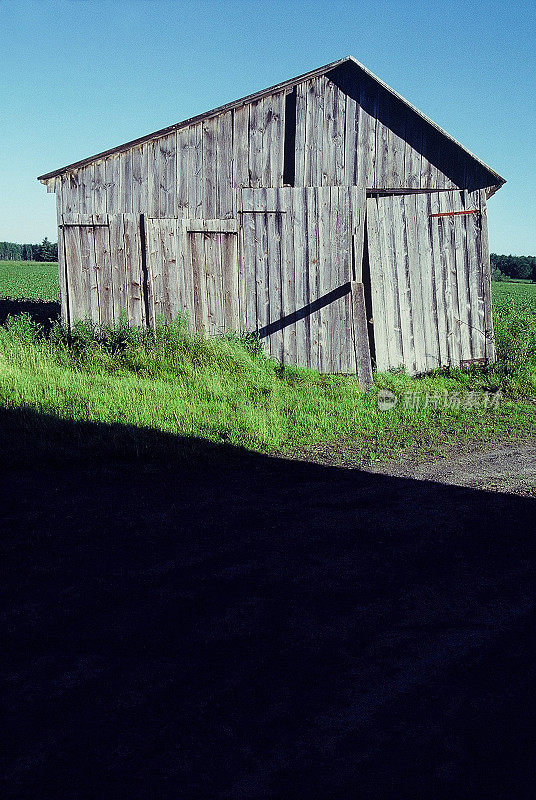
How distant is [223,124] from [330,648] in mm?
9680

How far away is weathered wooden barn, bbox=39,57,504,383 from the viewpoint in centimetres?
982

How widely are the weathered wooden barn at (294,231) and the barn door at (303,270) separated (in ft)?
0.07

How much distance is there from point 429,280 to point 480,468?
192 inches

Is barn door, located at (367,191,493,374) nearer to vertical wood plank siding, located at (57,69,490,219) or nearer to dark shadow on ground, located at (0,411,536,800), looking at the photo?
vertical wood plank siding, located at (57,69,490,219)

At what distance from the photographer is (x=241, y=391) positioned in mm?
8023

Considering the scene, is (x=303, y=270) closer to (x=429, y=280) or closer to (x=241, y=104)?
(x=429, y=280)

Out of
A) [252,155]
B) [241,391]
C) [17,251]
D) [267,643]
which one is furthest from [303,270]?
[17,251]

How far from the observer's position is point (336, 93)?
428 inches

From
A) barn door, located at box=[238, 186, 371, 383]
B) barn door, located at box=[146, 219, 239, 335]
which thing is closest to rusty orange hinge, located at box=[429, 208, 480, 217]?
barn door, located at box=[238, 186, 371, 383]

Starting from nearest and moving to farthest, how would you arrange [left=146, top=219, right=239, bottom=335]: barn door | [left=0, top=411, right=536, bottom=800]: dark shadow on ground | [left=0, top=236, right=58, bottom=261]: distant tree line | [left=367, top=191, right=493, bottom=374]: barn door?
1. [left=0, top=411, right=536, bottom=800]: dark shadow on ground
2. [left=367, top=191, right=493, bottom=374]: barn door
3. [left=146, top=219, right=239, bottom=335]: barn door
4. [left=0, top=236, right=58, bottom=261]: distant tree line

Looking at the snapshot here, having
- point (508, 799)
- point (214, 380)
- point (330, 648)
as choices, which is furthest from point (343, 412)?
point (508, 799)

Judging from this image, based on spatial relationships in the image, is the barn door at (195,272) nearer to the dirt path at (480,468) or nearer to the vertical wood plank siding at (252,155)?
the vertical wood plank siding at (252,155)

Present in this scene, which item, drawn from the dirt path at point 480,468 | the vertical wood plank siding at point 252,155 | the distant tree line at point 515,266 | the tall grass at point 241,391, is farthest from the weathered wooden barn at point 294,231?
the distant tree line at point 515,266

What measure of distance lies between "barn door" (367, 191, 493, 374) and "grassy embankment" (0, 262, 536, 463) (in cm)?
44
